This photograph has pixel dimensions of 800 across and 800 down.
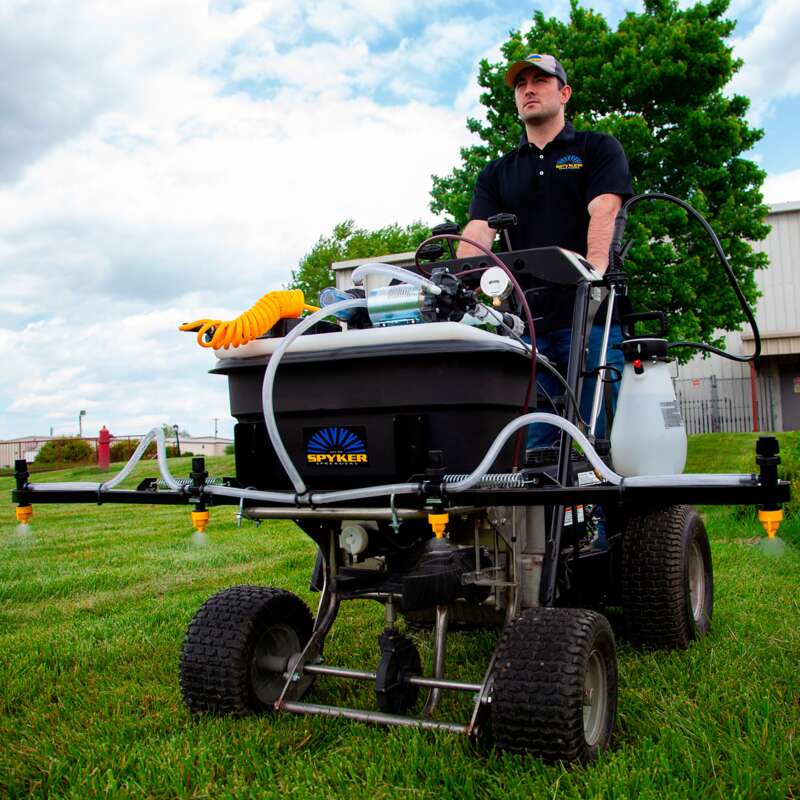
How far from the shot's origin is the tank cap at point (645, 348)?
9.30 feet

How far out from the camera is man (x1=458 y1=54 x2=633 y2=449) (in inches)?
139

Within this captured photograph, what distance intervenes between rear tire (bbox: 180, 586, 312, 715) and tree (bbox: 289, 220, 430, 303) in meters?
31.0

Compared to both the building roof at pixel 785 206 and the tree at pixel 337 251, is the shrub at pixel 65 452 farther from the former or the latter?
the building roof at pixel 785 206

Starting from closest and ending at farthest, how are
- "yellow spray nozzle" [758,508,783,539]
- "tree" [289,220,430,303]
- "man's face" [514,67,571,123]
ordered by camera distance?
"yellow spray nozzle" [758,508,783,539] < "man's face" [514,67,571,123] < "tree" [289,220,430,303]

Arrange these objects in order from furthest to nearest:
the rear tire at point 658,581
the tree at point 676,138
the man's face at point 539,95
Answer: the tree at point 676,138 < the man's face at point 539,95 < the rear tire at point 658,581

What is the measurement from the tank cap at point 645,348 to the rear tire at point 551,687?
88cm

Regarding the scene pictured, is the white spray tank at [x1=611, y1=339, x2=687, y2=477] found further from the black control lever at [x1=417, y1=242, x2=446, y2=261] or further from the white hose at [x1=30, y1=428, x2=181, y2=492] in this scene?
the white hose at [x1=30, y1=428, x2=181, y2=492]

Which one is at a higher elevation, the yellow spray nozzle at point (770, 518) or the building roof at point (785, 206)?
the building roof at point (785, 206)

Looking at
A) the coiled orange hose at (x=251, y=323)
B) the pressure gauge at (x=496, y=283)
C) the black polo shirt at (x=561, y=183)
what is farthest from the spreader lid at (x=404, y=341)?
the black polo shirt at (x=561, y=183)

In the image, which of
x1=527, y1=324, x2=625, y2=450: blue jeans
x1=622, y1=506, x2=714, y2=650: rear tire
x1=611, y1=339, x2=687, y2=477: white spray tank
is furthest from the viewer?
x1=527, y1=324, x2=625, y2=450: blue jeans

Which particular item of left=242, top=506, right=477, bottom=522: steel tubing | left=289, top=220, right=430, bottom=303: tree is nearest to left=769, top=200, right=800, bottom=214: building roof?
left=289, top=220, right=430, bottom=303: tree

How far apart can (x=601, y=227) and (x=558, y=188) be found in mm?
389

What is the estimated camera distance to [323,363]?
248 centimetres

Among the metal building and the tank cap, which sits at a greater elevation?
the metal building
